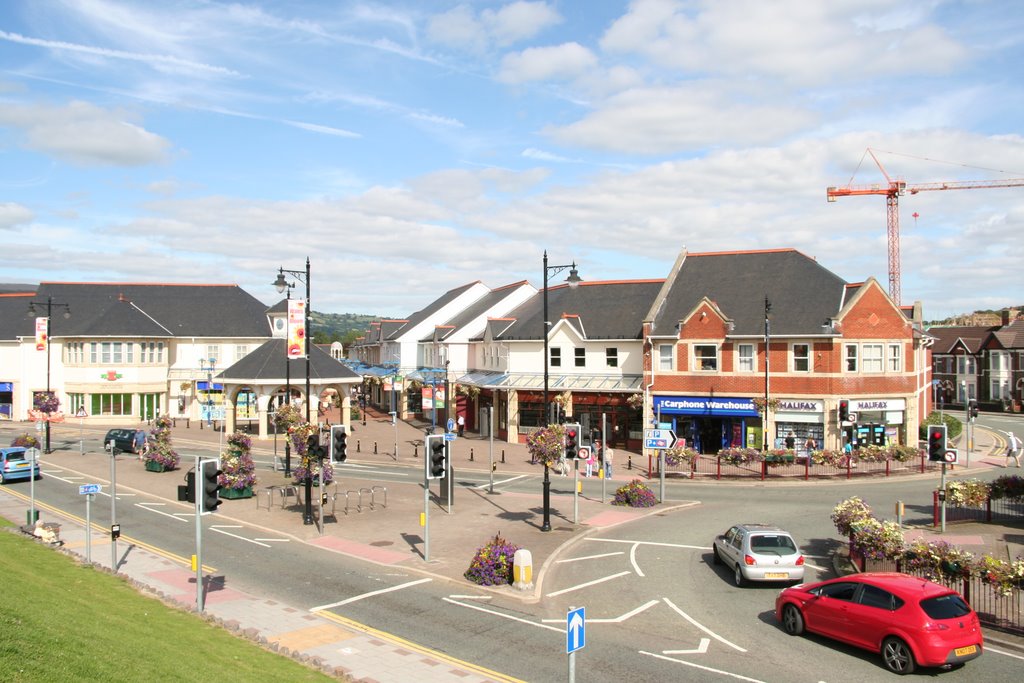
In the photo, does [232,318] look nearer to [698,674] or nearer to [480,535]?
[480,535]

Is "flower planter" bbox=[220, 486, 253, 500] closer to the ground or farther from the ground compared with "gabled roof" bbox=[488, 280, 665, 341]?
closer to the ground

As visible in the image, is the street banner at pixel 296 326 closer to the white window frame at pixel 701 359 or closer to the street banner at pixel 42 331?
the white window frame at pixel 701 359

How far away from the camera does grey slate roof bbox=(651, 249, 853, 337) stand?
44.8m

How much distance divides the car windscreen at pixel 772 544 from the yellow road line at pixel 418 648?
8.59m

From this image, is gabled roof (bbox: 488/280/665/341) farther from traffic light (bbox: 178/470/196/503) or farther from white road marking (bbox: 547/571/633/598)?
traffic light (bbox: 178/470/196/503)

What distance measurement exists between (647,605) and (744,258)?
36.3 meters

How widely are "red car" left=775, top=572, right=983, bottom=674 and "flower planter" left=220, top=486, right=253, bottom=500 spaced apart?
76.4 feet

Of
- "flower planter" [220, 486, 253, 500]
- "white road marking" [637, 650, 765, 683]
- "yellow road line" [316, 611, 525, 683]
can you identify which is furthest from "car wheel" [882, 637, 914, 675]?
"flower planter" [220, 486, 253, 500]

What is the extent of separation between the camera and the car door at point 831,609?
15.1 metres

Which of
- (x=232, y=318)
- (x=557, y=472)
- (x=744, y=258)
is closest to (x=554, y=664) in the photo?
(x=557, y=472)

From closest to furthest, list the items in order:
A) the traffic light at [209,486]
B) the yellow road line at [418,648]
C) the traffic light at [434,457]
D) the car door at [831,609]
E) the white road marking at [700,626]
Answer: the yellow road line at [418,648] → the car door at [831,609] → the white road marking at [700,626] → the traffic light at [209,486] → the traffic light at [434,457]

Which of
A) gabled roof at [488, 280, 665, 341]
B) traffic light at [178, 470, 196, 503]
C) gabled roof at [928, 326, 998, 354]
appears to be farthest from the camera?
gabled roof at [928, 326, 998, 354]

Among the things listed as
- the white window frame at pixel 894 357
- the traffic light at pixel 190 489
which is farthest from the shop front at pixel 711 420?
the traffic light at pixel 190 489

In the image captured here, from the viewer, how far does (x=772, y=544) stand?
64.7 ft
